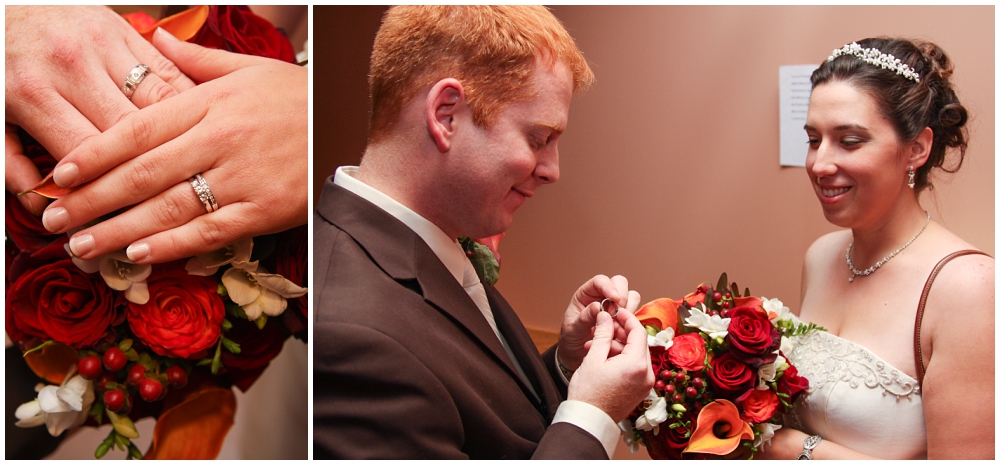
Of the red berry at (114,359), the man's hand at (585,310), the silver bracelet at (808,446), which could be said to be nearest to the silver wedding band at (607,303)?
the man's hand at (585,310)

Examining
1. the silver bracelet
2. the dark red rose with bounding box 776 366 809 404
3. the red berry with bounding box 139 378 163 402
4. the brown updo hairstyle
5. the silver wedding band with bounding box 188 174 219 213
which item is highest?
the brown updo hairstyle

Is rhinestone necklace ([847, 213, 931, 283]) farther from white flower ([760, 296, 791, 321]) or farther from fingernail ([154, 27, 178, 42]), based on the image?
fingernail ([154, 27, 178, 42])

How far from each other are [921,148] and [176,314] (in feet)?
4.40

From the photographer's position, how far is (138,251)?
2.97 feet

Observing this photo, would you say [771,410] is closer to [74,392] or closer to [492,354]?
[492,354]

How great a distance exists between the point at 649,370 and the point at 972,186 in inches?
31.5

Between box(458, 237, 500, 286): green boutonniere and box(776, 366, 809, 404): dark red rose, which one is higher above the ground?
box(458, 237, 500, 286): green boutonniere

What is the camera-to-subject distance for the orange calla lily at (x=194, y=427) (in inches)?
42.4

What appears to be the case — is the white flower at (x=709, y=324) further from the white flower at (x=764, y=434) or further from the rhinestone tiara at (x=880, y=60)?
the rhinestone tiara at (x=880, y=60)

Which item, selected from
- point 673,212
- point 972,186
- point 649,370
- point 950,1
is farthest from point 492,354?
point 950,1

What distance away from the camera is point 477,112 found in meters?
1.00

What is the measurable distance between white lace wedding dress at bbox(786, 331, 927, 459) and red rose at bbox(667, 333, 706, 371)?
0.21 metres

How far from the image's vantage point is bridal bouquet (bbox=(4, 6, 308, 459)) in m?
0.94

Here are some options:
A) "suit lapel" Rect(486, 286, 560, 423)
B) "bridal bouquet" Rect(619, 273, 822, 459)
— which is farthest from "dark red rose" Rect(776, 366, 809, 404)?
"suit lapel" Rect(486, 286, 560, 423)
